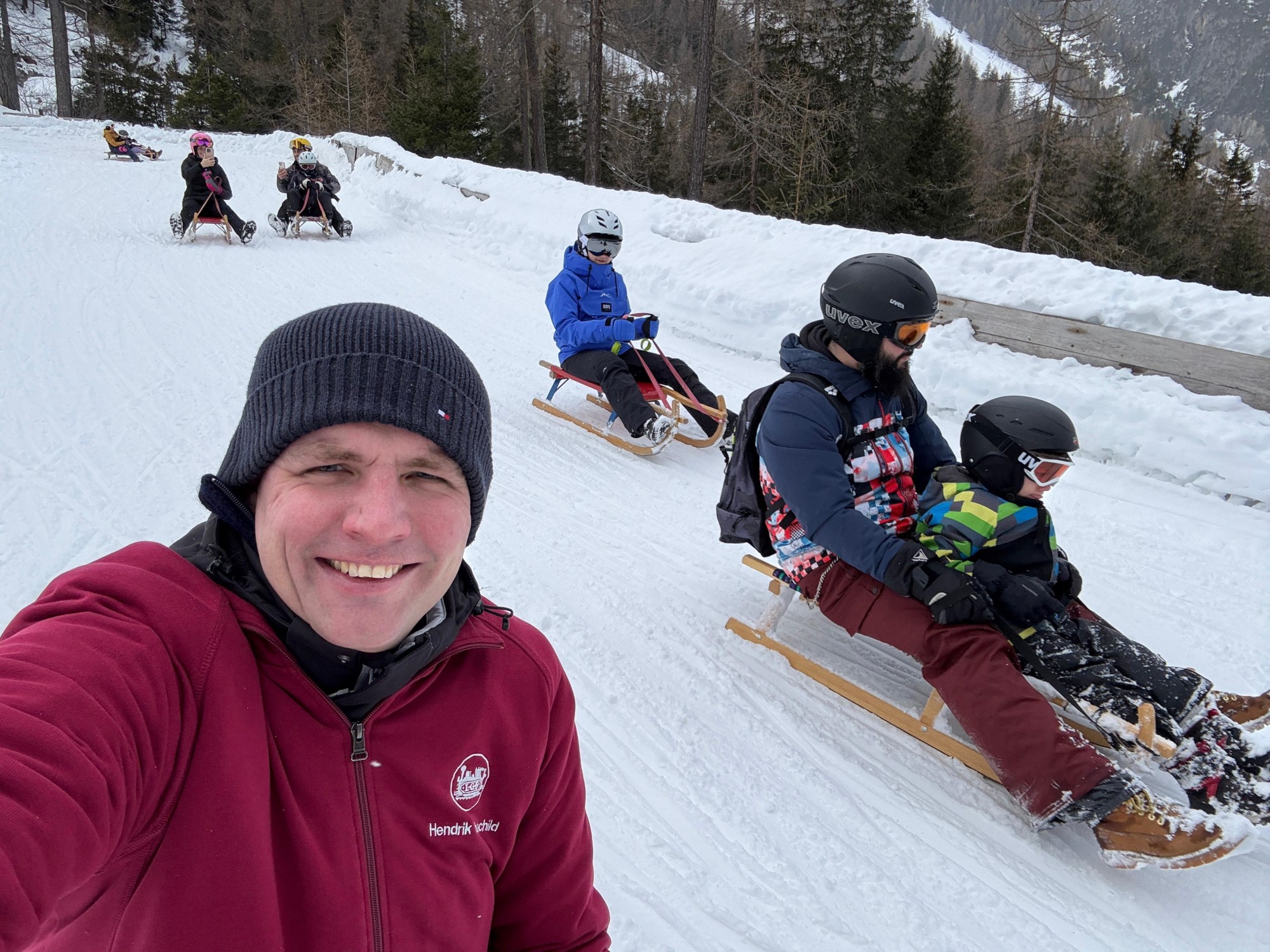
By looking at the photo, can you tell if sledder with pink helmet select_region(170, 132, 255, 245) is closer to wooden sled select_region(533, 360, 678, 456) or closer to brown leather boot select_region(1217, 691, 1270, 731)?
wooden sled select_region(533, 360, 678, 456)

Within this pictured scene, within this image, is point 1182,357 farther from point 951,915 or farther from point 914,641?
point 951,915

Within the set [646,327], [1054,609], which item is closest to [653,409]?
[646,327]

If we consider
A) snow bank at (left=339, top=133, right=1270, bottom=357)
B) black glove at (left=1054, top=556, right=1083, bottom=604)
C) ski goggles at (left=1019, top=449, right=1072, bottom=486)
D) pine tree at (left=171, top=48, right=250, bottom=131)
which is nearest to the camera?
ski goggles at (left=1019, top=449, right=1072, bottom=486)

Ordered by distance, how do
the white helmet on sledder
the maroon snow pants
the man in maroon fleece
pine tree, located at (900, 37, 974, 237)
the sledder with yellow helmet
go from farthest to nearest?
pine tree, located at (900, 37, 974, 237)
the sledder with yellow helmet
the white helmet on sledder
the maroon snow pants
the man in maroon fleece

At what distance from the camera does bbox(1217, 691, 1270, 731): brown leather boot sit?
259 centimetres

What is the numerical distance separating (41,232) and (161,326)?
4.53 metres

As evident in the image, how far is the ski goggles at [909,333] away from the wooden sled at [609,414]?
2370 mm

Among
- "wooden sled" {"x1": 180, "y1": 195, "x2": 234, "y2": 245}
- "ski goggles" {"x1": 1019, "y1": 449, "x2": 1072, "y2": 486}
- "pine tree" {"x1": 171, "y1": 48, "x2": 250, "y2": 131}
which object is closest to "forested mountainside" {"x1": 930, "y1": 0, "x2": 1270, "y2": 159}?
"pine tree" {"x1": 171, "y1": 48, "x2": 250, "y2": 131}

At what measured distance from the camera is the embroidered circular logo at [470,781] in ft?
3.78

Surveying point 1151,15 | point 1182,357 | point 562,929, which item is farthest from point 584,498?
point 1151,15

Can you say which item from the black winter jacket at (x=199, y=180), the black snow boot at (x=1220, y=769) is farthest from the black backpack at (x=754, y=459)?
the black winter jacket at (x=199, y=180)

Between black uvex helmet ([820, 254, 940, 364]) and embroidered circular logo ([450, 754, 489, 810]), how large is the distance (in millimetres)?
2256

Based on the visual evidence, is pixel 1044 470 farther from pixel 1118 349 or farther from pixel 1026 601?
pixel 1118 349

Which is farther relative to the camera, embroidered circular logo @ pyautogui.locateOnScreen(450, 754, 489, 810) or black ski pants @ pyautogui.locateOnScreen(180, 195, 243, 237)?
black ski pants @ pyautogui.locateOnScreen(180, 195, 243, 237)
